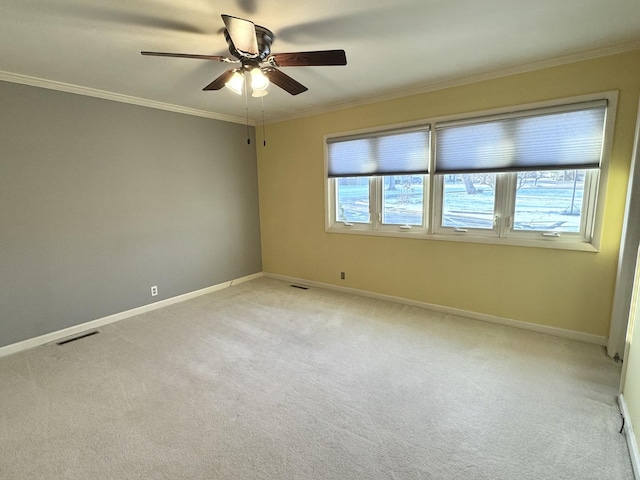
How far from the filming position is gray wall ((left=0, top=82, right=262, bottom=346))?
284 cm

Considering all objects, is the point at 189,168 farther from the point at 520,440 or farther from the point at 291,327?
the point at 520,440

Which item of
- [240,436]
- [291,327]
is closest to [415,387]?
[240,436]

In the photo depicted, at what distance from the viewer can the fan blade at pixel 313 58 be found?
1.88m

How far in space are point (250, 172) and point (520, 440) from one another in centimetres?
443

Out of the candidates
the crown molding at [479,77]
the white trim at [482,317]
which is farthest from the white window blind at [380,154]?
the white trim at [482,317]

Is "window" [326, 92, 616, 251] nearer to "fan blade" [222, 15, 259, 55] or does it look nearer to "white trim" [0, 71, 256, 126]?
"white trim" [0, 71, 256, 126]

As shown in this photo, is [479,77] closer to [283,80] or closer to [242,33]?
[283,80]

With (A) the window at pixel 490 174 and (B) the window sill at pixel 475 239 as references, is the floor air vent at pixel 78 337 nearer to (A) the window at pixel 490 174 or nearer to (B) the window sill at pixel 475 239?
(B) the window sill at pixel 475 239

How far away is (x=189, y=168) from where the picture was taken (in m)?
4.10

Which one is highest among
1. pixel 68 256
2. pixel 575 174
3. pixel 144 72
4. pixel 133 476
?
pixel 144 72

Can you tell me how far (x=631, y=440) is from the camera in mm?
1653

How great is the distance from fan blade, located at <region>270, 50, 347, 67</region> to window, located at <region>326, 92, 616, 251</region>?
1798 mm

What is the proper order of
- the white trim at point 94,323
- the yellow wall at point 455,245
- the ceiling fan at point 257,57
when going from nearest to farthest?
the ceiling fan at point 257,57
the yellow wall at point 455,245
the white trim at point 94,323

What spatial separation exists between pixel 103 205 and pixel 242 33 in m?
2.63
